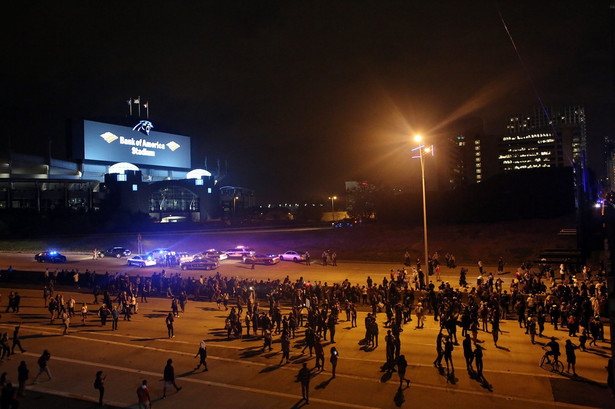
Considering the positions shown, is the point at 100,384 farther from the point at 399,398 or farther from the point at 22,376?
the point at 399,398

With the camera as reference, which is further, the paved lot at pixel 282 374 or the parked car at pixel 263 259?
the parked car at pixel 263 259

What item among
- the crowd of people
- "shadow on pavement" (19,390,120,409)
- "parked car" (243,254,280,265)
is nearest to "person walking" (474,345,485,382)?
the crowd of people

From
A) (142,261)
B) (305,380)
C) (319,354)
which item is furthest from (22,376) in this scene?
(142,261)

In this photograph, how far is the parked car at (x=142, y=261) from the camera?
36.0 metres

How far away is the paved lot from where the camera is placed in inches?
430

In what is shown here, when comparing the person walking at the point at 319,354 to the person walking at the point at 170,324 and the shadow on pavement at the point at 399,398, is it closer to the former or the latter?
the shadow on pavement at the point at 399,398

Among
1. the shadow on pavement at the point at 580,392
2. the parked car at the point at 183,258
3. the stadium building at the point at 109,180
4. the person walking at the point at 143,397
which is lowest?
the shadow on pavement at the point at 580,392

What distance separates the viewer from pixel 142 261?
36000mm

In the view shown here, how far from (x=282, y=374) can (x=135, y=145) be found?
8384 centimetres

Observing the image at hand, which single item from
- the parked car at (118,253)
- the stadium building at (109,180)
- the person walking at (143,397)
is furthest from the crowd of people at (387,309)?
the stadium building at (109,180)

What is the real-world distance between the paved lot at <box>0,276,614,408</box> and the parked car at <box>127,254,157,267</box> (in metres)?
17.9

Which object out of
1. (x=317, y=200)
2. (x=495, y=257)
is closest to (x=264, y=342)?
(x=495, y=257)

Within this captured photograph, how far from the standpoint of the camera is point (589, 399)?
1044cm

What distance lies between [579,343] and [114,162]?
8418 cm
